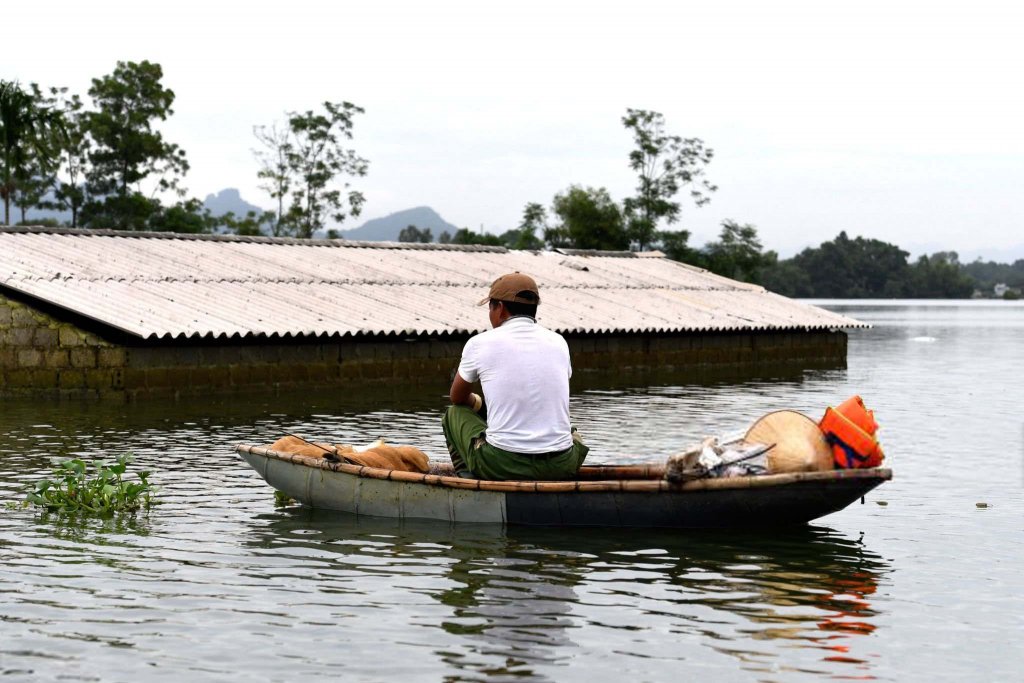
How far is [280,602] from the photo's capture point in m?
8.20

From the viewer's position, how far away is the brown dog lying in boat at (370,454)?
11.2 metres

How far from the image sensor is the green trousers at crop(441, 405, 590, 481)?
1035 centimetres

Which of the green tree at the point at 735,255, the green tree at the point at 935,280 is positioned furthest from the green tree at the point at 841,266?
the green tree at the point at 735,255

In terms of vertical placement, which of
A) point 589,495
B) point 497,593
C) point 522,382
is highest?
point 522,382

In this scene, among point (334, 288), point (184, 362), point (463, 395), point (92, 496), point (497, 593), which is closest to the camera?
point (497, 593)

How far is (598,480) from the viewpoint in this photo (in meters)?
10.9

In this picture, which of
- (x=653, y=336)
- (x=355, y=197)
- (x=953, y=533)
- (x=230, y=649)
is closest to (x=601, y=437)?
(x=953, y=533)

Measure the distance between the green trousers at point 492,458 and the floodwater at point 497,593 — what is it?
432 mm

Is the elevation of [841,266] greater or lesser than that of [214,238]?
greater

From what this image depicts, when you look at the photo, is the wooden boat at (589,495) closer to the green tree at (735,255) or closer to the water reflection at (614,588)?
the water reflection at (614,588)

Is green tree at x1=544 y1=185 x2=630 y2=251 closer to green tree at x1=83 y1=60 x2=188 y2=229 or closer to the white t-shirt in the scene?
green tree at x1=83 y1=60 x2=188 y2=229

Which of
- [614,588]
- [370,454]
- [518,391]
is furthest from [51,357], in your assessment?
[614,588]

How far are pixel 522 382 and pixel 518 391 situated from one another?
72 millimetres

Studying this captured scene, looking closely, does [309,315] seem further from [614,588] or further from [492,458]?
[614,588]
